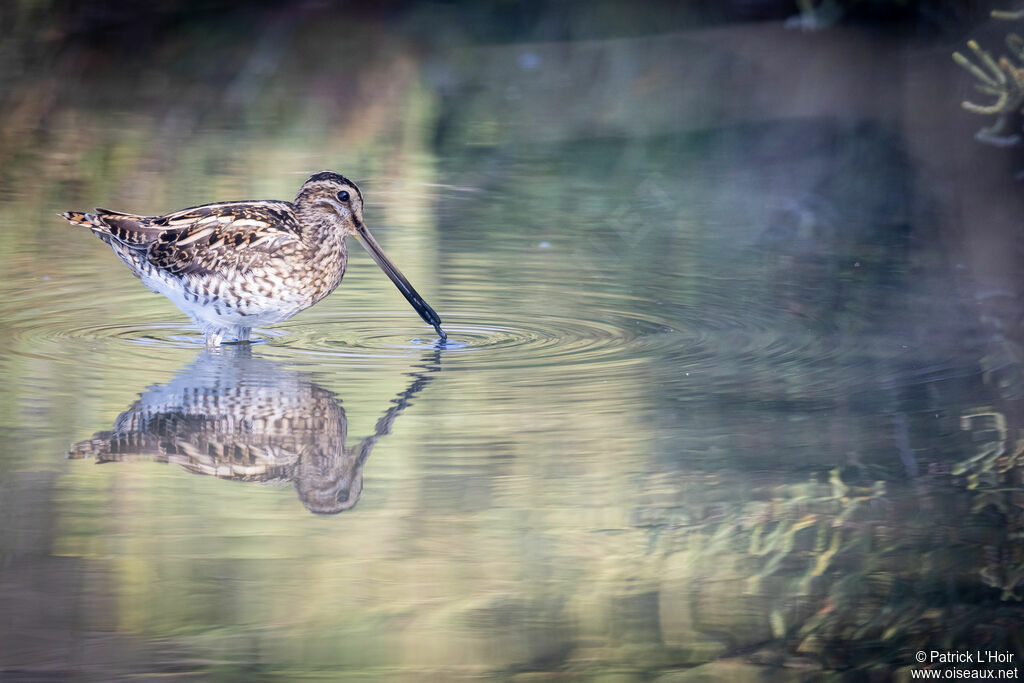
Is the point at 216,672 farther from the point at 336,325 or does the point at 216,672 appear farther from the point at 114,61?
the point at 114,61

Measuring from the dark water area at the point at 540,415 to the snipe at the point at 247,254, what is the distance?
19cm

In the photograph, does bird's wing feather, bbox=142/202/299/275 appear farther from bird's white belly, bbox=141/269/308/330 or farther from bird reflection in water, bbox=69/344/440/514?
bird reflection in water, bbox=69/344/440/514

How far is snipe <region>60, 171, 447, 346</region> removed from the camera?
6.89 meters

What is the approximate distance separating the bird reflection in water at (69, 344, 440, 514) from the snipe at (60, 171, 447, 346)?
1.69ft

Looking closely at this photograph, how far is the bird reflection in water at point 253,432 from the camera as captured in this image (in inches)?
206

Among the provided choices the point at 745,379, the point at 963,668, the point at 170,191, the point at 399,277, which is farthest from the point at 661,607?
the point at 170,191

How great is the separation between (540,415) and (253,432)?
3.30 feet

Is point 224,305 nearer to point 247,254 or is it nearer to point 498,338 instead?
point 247,254

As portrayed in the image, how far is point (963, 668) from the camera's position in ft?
13.4

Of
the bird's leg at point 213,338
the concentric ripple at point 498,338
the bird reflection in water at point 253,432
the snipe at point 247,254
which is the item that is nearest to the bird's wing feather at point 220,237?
the snipe at point 247,254

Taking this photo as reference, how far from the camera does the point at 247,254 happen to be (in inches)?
274

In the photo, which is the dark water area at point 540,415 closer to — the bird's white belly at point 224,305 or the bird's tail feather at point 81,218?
the bird's white belly at point 224,305

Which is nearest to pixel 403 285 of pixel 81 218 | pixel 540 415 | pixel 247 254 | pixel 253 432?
pixel 247 254

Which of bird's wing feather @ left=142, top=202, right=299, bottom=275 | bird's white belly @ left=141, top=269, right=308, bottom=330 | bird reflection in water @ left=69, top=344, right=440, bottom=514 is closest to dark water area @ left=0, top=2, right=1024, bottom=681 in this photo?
bird reflection in water @ left=69, top=344, right=440, bottom=514
